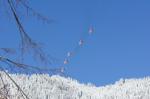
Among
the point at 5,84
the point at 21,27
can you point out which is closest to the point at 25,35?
the point at 21,27

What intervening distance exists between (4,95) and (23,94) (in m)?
0.16

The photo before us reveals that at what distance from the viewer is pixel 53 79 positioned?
19.1 feet

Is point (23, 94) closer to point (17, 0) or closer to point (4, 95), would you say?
point (4, 95)

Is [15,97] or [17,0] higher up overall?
[17,0]

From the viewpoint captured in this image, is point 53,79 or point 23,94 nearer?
point 23,94

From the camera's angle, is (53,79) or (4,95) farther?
(53,79)

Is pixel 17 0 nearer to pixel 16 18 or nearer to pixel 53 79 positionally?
pixel 16 18

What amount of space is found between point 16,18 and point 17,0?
0.15m

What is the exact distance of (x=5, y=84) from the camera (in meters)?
5.47

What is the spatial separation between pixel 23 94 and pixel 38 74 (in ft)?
0.66

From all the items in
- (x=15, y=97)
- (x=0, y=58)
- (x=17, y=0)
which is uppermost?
(x=17, y=0)

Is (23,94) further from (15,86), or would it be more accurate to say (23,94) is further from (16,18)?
(16,18)

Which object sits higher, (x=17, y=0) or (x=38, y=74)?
(x=17, y=0)

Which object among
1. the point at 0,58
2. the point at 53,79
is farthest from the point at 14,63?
the point at 53,79
